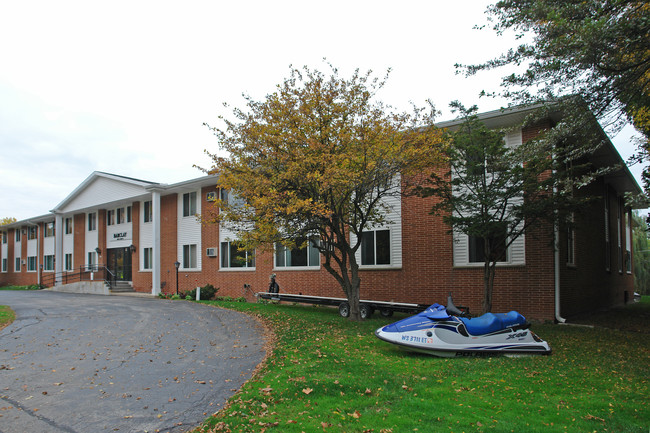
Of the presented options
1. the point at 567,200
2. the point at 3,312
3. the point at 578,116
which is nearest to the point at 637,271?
the point at 567,200

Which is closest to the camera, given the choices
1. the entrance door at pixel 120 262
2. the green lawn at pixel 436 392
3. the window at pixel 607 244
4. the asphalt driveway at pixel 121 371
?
the green lawn at pixel 436 392

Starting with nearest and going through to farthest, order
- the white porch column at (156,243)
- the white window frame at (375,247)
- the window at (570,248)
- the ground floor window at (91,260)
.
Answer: the window at (570,248), the white window frame at (375,247), the white porch column at (156,243), the ground floor window at (91,260)

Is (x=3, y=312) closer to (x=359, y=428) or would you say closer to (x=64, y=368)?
(x=64, y=368)

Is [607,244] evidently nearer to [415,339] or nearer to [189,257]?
[415,339]

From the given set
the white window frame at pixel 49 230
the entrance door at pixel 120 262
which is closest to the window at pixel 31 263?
the white window frame at pixel 49 230

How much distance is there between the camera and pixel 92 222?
33188 mm

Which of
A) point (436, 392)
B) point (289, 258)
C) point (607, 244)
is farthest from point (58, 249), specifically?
point (436, 392)

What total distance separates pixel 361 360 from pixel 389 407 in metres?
2.41

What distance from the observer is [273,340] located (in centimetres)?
1030

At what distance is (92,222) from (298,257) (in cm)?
2038

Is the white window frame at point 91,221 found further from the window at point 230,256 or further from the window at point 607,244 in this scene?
the window at point 607,244

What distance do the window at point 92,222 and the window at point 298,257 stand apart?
18.6m

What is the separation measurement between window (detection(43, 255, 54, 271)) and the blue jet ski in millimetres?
37291

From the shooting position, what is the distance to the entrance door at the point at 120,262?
29.7m
